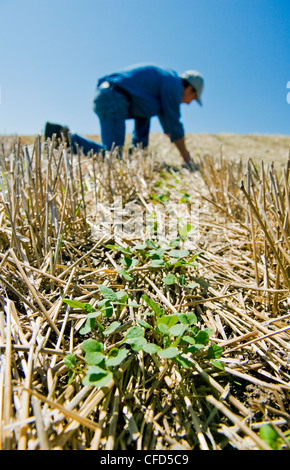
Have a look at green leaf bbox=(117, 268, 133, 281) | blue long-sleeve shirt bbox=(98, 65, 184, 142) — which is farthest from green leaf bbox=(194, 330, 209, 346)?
blue long-sleeve shirt bbox=(98, 65, 184, 142)

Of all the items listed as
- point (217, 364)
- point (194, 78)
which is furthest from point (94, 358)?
point (194, 78)

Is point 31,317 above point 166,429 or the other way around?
above

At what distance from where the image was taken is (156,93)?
364cm

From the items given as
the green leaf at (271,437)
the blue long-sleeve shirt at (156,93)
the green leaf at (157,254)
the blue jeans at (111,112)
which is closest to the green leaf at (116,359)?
the green leaf at (271,437)

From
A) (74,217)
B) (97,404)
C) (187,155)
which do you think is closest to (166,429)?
(97,404)

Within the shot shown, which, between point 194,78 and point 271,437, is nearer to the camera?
point 271,437

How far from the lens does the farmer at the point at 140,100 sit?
3.29 meters

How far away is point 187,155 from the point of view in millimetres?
3545

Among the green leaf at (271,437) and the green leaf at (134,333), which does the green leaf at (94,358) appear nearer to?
the green leaf at (134,333)

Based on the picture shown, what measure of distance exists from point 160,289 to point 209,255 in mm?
286

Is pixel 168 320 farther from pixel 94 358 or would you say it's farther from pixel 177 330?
pixel 94 358

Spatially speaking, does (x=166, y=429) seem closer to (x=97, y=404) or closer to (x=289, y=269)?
(x=97, y=404)

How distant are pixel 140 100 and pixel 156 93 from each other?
32cm

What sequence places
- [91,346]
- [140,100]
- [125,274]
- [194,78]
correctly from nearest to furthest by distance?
[91,346]
[125,274]
[140,100]
[194,78]
